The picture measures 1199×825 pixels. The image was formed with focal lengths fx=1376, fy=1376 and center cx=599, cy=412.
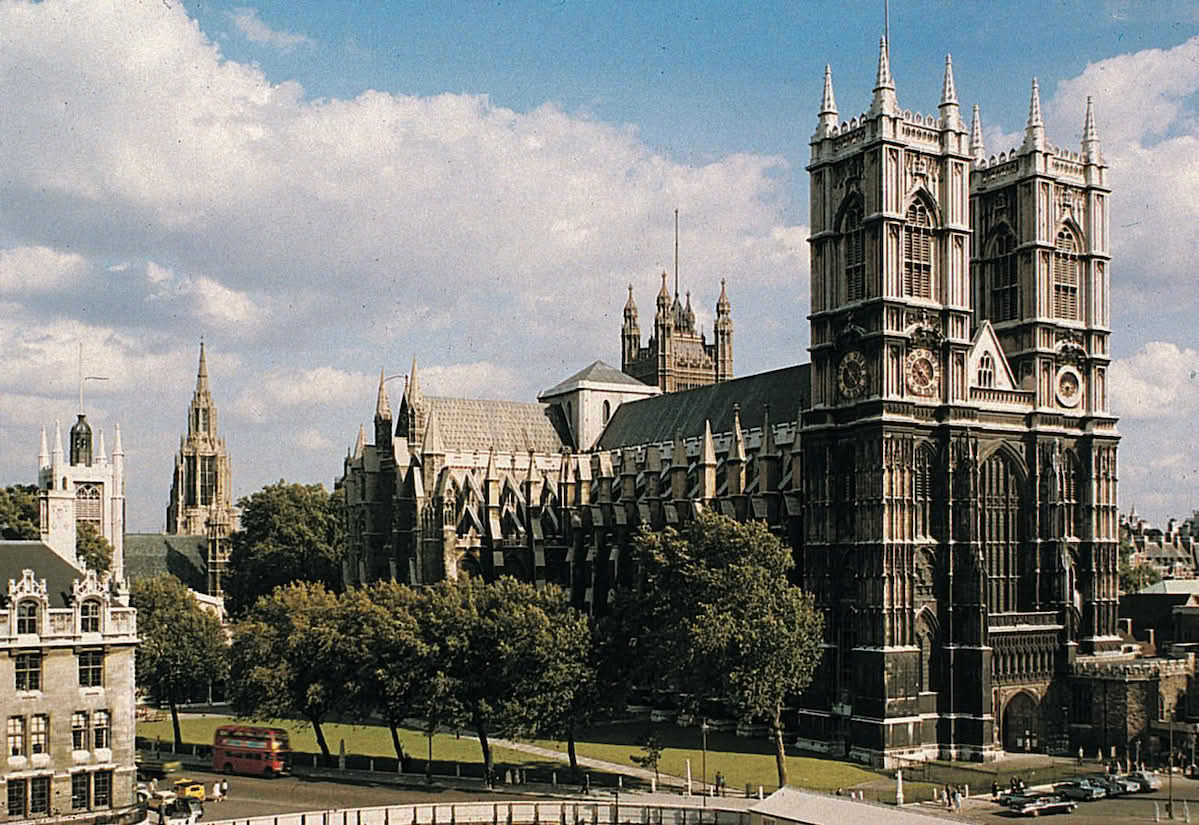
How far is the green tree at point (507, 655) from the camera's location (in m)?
67.8

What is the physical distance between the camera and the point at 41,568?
58594 mm

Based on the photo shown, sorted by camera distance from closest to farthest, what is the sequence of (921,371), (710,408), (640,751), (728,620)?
(728,620) → (640,751) → (921,371) → (710,408)

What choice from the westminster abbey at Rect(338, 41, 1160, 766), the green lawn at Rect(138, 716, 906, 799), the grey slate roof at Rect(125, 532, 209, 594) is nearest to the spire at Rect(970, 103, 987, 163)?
the westminster abbey at Rect(338, 41, 1160, 766)

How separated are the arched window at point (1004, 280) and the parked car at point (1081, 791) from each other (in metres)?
31.7

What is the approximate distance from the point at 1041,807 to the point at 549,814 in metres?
22.2

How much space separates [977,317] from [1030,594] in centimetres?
1846

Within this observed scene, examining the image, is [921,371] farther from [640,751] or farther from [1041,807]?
[640,751]

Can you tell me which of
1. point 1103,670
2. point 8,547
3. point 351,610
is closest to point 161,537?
point 351,610

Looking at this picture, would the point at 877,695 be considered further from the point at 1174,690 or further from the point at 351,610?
the point at 351,610

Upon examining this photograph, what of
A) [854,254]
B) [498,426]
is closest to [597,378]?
[498,426]

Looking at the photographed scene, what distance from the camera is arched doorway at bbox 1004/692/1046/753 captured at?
262ft

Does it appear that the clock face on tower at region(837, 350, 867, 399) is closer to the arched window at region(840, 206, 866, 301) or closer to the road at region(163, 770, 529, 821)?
the arched window at region(840, 206, 866, 301)

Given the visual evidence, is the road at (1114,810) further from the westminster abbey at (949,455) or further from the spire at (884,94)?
the spire at (884,94)

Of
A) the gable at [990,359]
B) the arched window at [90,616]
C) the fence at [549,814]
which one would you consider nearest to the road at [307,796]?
the fence at [549,814]
